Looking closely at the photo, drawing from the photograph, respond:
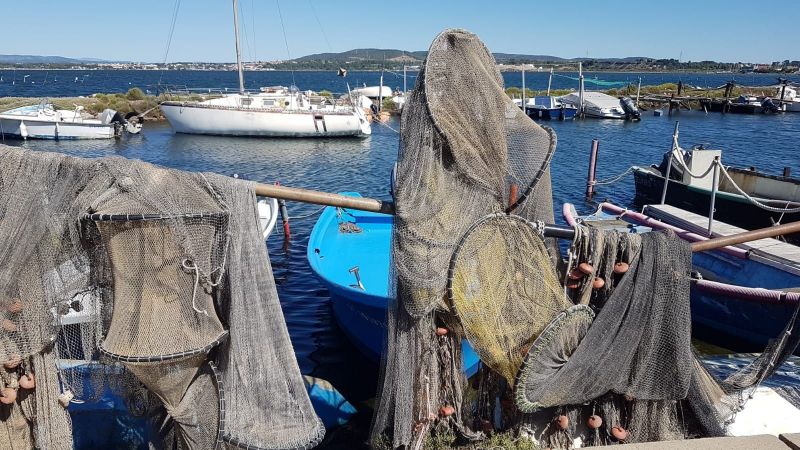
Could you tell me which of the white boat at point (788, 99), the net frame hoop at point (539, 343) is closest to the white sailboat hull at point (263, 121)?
the net frame hoop at point (539, 343)

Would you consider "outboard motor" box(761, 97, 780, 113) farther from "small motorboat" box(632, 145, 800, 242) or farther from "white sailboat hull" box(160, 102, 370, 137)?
"small motorboat" box(632, 145, 800, 242)

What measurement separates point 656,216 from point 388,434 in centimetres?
1219

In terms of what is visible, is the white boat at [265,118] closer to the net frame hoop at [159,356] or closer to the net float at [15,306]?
the net float at [15,306]

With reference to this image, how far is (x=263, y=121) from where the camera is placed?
36188 mm

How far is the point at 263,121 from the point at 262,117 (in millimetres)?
253

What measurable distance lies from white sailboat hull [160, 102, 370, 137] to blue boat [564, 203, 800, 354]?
27.4 meters

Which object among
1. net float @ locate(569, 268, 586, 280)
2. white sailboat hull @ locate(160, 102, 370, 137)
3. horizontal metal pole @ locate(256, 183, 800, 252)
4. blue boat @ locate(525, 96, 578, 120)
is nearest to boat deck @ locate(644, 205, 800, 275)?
horizontal metal pole @ locate(256, 183, 800, 252)

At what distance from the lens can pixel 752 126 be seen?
4722 cm

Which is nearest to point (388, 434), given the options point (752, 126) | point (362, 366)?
point (362, 366)

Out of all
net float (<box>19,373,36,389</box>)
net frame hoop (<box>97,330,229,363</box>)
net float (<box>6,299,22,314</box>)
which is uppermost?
net float (<box>6,299,22,314</box>)

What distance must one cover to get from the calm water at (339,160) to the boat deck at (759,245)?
5098 millimetres

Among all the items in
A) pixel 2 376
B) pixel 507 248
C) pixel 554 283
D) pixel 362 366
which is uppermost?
pixel 507 248

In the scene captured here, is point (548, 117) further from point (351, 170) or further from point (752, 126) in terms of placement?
point (351, 170)

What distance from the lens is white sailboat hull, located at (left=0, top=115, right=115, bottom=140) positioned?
3325 centimetres
